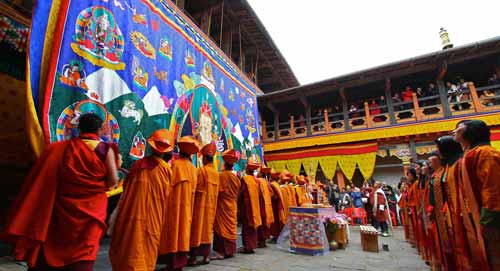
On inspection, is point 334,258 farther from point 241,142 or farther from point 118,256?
point 241,142

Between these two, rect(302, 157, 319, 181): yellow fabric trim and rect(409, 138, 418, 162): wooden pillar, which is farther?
rect(302, 157, 319, 181): yellow fabric trim

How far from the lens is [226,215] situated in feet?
11.4

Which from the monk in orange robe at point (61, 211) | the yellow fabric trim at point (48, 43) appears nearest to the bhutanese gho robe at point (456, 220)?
the monk in orange robe at point (61, 211)

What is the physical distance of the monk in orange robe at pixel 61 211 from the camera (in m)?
1.50

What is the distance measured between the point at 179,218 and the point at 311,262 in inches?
74.5

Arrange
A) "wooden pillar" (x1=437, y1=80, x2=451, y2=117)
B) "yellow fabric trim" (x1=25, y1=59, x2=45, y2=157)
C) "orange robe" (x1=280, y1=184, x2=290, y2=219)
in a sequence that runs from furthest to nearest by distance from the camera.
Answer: "wooden pillar" (x1=437, y1=80, x2=451, y2=117) → "orange robe" (x1=280, y1=184, x2=290, y2=219) → "yellow fabric trim" (x1=25, y1=59, x2=45, y2=157)

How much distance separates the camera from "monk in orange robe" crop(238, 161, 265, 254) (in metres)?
3.76

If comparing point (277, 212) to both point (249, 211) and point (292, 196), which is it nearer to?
point (292, 196)

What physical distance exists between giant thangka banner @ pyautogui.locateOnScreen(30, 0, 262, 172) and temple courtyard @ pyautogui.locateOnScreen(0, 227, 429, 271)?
1691 millimetres

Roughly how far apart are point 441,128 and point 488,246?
8.57m

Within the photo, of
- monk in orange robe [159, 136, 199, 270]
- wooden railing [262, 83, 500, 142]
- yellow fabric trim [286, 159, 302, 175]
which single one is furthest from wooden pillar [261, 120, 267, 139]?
monk in orange robe [159, 136, 199, 270]

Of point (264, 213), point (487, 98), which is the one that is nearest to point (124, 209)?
point (264, 213)

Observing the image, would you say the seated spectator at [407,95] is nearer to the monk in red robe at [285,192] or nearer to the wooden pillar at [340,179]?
the wooden pillar at [340,179]

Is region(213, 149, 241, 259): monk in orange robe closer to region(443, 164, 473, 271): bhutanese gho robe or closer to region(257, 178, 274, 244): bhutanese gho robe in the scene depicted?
region(257, 178, 274, 244): bhutanese gho robe
